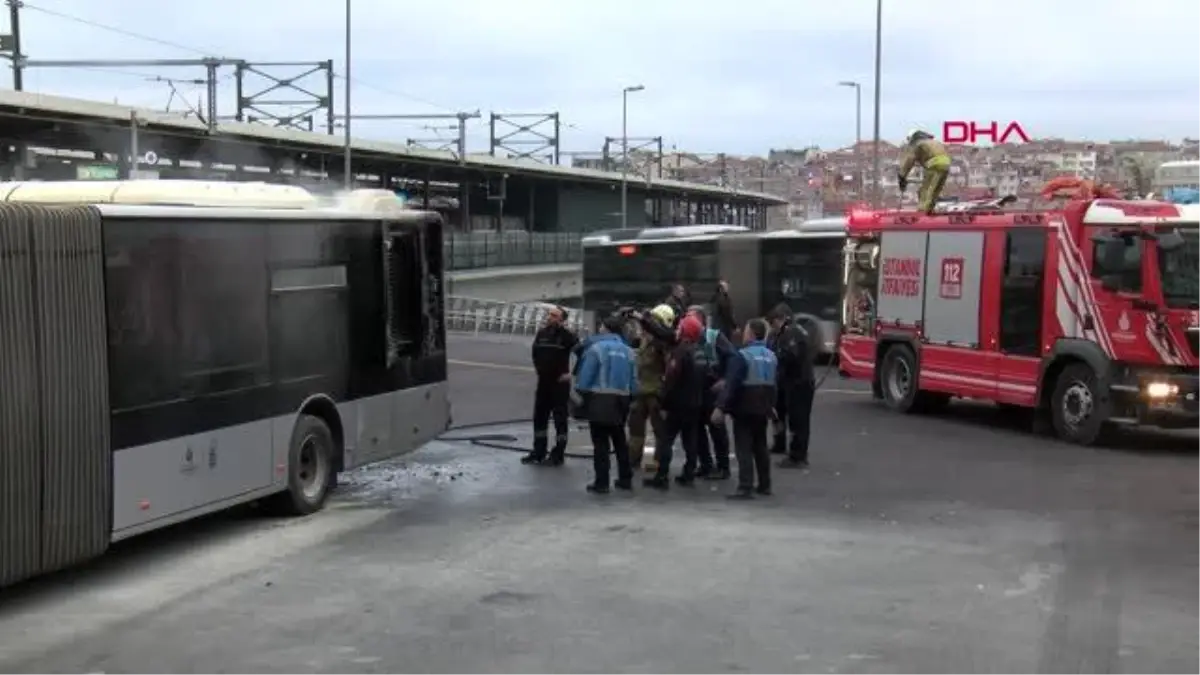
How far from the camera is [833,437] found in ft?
52.7

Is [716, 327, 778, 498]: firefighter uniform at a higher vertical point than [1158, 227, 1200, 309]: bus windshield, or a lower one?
lower

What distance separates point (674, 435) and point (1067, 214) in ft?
20.4

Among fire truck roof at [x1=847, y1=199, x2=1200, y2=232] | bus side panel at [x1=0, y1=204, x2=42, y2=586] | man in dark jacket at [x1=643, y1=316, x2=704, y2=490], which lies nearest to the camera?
bus side panel at [x1=0, y1=204, x2=42, y2=586]

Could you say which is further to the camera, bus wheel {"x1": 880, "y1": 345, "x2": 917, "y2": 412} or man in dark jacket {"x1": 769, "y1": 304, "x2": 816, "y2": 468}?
bus wheel {"x1": 880, "y1": 345, "x2": 917, "y2": 412}

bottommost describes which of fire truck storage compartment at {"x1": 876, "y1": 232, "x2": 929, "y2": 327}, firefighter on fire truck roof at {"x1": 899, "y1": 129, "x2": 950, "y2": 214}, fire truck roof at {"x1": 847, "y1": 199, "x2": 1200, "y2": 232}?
fire truck storage compartment at {"x1": 876, "y1": 232, "x2": 929, "y2": 327}

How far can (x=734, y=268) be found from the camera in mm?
28609

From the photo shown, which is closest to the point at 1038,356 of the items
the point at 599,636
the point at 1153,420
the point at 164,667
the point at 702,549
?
the point at 1153,420

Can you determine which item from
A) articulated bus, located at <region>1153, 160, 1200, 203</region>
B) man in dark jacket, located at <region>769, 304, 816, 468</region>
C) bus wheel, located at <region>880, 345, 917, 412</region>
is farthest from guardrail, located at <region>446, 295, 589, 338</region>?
man in dark jacket, located at <region>769, 304, 816, 468</region>

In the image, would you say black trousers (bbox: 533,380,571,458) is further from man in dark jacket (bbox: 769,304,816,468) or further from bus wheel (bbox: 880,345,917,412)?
bus wheel (bbox: 880,345,917,412)

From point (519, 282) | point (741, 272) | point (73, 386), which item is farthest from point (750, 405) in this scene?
point (519, 282)

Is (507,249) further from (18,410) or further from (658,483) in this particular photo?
(18,410)

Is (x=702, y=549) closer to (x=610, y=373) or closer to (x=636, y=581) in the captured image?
(x=636, y=581)

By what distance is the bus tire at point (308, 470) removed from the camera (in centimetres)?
1055

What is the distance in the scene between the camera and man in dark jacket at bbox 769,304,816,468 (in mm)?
13430
